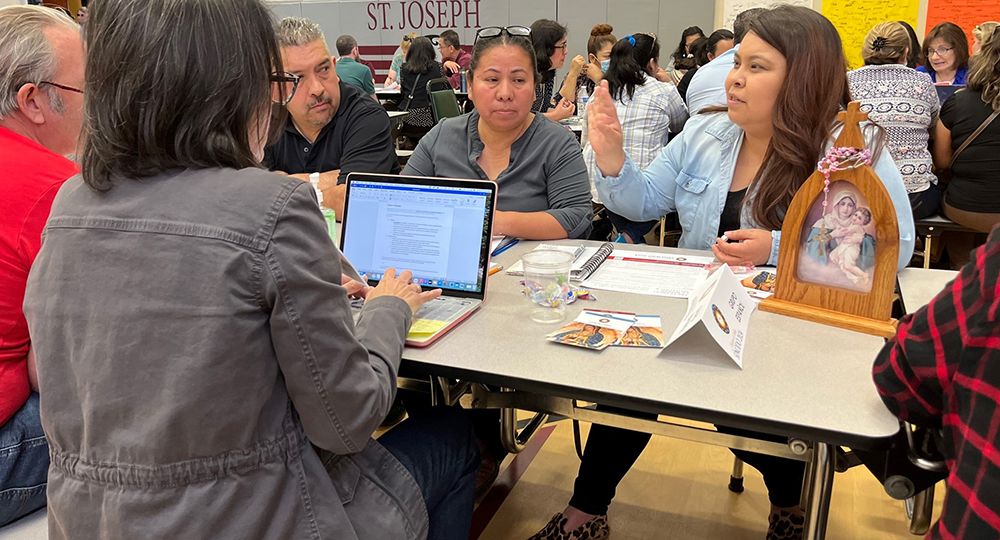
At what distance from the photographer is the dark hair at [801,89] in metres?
1.77

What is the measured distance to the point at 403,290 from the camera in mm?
1460

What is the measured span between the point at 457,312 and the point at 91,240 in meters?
0.73

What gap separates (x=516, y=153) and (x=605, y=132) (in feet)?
1.27

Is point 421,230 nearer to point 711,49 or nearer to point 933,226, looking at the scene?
point 933,226

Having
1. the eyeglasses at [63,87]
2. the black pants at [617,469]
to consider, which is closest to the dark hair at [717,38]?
the black pants at [617,469]

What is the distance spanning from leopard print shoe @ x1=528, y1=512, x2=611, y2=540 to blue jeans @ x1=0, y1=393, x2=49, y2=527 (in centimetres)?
119

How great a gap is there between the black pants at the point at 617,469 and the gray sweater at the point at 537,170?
0.62m

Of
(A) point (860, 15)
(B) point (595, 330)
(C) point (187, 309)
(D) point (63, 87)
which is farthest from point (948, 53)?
(C) point (187, 309)

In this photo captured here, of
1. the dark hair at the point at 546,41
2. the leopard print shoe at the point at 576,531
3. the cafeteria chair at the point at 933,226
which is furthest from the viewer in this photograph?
the dark hair at the point at 546,41

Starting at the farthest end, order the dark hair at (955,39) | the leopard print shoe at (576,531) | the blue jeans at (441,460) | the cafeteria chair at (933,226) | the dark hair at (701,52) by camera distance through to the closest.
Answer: the dark hair at (701,52) < the dark hair at (955,39) < the cafeteria chair at (933,226) < the leopard print shoe at (576,531) < the blue jeans at (441,460)

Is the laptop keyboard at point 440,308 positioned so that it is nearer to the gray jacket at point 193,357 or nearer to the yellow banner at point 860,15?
the gray jacket at point 193,357

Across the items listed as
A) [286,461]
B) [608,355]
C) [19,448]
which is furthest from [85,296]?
[608,355]

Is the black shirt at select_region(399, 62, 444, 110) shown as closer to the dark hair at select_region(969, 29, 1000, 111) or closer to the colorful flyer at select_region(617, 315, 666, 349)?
the dark hair at select_region(969, 29, 1000, 111)

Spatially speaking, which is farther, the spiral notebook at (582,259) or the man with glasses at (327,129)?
the man with glasses at (327,129)
